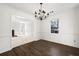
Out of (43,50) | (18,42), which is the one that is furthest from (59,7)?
(18,42)

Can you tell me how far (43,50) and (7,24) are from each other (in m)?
0.78

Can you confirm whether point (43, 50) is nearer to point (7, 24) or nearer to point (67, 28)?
point (67, 28)

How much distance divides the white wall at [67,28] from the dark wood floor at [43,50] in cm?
11

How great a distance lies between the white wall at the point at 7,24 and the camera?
1.28 m

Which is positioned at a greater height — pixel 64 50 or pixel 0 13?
pixel 0 13

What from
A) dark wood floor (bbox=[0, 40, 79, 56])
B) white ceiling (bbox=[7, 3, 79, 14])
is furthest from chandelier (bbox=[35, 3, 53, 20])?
dark wood floor (bbox=[0, 40, 79, 56])

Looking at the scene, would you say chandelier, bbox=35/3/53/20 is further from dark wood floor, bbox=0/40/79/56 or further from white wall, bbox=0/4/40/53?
dark wood floor, bbox=0/40/79/56

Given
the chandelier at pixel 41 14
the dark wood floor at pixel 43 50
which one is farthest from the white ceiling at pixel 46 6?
the dark wood floor at pixel 43 50

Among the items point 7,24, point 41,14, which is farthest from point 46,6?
point 7,24

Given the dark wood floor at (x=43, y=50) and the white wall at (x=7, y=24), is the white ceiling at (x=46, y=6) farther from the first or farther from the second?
the dark wood floor at (x=43, y=50)

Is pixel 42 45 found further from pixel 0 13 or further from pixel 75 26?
pixel 0 13

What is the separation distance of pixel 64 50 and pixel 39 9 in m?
0.83

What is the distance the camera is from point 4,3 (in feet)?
3.92

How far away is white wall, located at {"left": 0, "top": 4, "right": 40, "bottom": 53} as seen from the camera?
1282 millimetres
